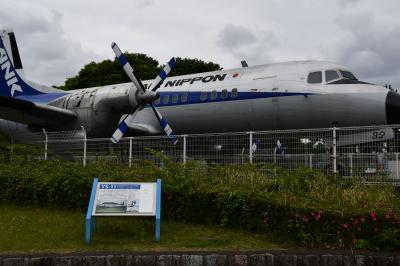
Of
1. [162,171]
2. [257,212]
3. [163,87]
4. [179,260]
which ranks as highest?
[163,87]

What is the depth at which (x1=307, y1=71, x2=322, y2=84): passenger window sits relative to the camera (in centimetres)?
1286

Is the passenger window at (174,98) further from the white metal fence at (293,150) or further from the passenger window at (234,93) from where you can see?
the white metal fence at (293,150)

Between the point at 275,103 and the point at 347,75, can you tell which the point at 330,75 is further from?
the point at 275,103

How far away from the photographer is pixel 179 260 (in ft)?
16.3

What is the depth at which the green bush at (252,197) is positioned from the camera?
5531mm

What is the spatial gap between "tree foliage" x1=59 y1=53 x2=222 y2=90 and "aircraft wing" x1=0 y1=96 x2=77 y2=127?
27.6 m

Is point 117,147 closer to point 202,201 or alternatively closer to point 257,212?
point 202,201

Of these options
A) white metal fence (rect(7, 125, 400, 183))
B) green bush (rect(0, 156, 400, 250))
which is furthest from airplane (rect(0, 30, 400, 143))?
green bush (rect(0, 156, 400, 250))

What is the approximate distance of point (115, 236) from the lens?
6.35 m

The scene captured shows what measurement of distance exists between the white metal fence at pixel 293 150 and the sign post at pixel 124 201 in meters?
2.81

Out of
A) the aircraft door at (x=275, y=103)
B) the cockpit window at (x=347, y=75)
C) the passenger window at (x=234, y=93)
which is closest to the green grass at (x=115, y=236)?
the aircraft door at (x=275, y=103)

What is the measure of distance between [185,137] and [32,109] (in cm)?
688

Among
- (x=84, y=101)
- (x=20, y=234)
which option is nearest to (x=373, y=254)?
(x=20, y=234)

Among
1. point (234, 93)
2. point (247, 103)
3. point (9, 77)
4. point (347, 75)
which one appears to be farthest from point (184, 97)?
point (9, 77)
